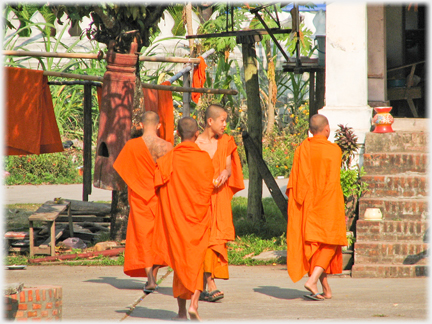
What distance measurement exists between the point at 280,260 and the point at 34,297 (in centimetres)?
403

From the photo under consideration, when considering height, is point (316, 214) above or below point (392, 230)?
above

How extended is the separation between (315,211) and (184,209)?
141 cm

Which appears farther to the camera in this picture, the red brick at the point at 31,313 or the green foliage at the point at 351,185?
the green foliage at the point at 351,185

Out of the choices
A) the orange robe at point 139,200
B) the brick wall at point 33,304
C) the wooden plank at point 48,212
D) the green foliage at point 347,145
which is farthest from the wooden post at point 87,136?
the brick wall at point 33,304

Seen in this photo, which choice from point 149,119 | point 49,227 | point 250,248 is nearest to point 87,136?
point 49,227

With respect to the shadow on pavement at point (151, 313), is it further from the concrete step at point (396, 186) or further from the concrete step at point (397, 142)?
the concrete step at point (397, 142)

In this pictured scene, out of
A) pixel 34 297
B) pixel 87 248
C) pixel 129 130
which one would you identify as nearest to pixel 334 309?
pixel 34 297

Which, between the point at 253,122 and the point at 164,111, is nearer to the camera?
the point at 164,111

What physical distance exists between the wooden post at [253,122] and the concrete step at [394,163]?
7.98 ft

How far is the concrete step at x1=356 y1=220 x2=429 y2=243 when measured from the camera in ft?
22.7

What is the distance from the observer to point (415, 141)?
802 centimetres

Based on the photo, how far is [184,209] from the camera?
503 cm

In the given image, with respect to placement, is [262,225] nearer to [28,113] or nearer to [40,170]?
[28,113]

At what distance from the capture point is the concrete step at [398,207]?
23.3 ft
